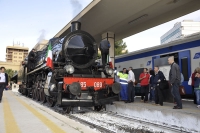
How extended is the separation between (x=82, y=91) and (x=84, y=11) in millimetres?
5276

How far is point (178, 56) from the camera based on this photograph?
8266 millimetres

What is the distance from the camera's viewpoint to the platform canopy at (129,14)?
375 inches

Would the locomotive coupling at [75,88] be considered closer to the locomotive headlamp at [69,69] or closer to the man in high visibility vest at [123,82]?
the locomotive headlamp at [69,69]

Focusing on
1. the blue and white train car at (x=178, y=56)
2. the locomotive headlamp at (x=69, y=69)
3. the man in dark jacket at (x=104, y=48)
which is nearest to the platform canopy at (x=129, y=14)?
the blue and white train car at (x=178, y=56)

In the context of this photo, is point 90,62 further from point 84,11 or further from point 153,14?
point 153,14

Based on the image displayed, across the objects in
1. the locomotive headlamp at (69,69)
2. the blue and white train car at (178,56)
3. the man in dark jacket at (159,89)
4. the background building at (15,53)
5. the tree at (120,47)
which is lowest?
the man in dark jacket at (159,89)

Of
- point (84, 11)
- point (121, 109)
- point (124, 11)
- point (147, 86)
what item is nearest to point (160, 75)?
point (147, 86)

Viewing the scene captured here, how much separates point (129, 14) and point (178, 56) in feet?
12.2

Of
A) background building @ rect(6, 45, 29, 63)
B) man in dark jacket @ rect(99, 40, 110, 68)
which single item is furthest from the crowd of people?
background building @ rect(6, 45, 29, 63)

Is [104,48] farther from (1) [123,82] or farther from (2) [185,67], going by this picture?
(2) [185,67]

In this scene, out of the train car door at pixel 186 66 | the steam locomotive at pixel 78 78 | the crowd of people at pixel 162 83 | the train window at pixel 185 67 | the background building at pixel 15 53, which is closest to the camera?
the crowd of people at pixel 162 83

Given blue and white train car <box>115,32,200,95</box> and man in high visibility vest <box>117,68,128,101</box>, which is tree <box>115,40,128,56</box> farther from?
man in high visibility vest <box>117,68,128,101</box>

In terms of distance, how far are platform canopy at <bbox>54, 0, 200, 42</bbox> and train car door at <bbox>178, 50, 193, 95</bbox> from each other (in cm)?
271

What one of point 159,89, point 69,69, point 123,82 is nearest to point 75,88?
point 69,69
